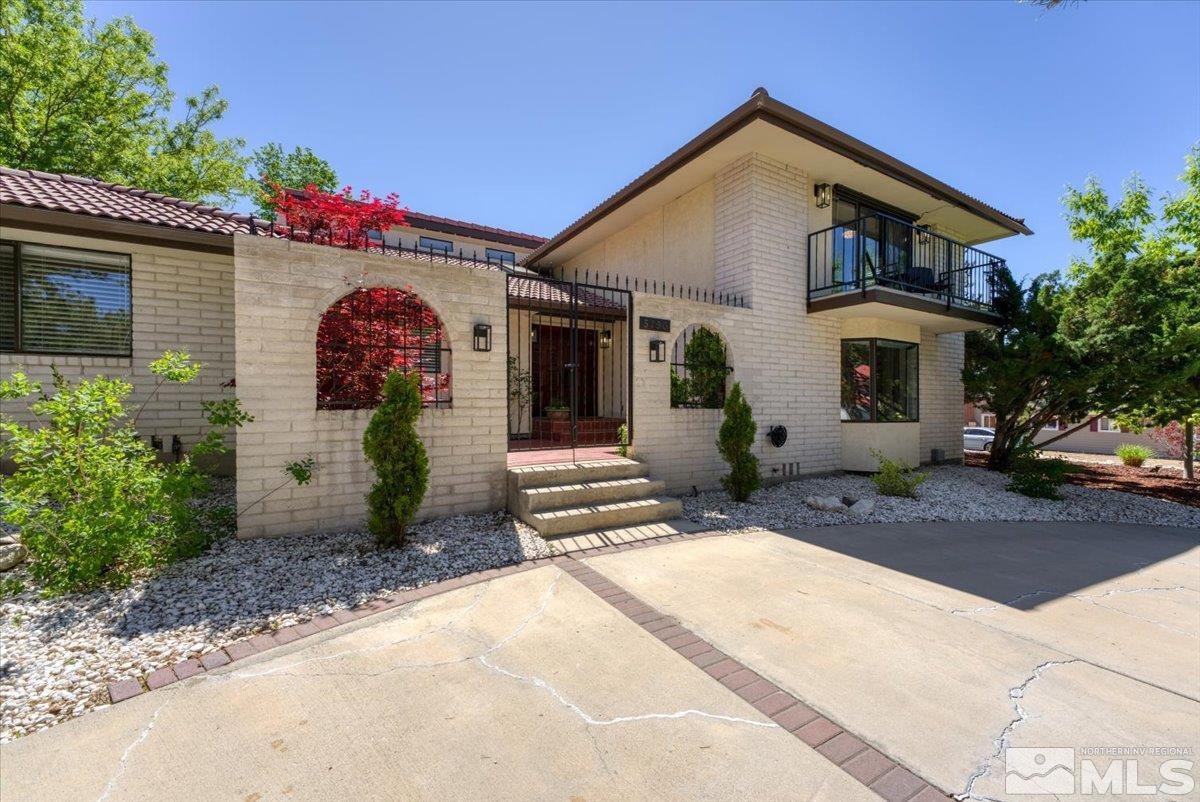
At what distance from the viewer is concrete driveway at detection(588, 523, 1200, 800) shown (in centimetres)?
218

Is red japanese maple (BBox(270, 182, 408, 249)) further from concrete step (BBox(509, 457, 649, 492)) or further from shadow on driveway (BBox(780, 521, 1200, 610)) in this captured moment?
shadow on driveway (BBox(780, 521, 1200, 610))

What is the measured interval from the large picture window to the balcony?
647 mm

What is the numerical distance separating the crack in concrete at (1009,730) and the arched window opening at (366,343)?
4934 mm

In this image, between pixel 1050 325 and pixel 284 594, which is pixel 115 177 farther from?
pixel 1050 325

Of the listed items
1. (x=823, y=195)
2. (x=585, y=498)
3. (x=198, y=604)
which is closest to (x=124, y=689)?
(x=198, y=604)

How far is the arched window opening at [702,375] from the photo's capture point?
7324 millimetres

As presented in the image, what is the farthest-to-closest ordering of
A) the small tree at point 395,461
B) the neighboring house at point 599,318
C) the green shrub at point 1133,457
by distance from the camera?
the green shrub at point 1133,457 < the neighboring house at point 599,318 < the small tree at point 395,461

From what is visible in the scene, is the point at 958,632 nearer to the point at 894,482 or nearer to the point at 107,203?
the point at 894,482

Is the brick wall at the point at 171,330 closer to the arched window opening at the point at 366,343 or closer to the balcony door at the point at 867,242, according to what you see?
the arched window opening at the point at 366,343

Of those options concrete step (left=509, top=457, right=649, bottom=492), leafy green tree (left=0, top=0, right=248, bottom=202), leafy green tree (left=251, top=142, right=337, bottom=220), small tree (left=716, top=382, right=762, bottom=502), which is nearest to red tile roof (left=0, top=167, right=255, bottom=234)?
concrete step (left=509, top=457, right=649, bottom=492)

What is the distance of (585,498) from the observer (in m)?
5.48

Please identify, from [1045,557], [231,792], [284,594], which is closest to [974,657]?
[1045,557]

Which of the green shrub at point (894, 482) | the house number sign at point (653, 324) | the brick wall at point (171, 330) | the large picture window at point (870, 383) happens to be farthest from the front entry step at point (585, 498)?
the large picture window at point (870, 383)

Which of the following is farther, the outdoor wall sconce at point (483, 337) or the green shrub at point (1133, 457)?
the green shrub at point (1133, 457)
